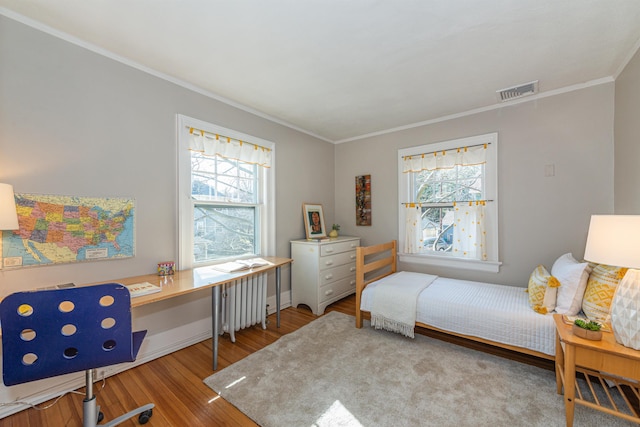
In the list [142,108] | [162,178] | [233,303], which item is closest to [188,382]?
[233,303]

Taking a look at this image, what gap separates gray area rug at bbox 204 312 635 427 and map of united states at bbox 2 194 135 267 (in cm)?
133

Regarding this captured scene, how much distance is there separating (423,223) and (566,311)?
170cm

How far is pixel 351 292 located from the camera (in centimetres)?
373

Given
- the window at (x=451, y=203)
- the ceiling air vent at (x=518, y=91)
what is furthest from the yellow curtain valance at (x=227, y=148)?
the ceiling air vent at (x=518, y=91)

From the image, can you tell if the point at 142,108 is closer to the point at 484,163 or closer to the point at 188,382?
the point at 188,382

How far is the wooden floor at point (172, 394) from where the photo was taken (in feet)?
5.02

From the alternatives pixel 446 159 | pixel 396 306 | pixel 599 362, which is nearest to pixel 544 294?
pixel 599 362

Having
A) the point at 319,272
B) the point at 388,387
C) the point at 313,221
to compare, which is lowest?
the point at 388,387

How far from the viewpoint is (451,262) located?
3170mm

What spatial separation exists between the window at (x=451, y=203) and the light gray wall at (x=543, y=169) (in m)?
0.11

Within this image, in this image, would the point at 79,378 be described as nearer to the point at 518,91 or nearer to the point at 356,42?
the point at 356,42

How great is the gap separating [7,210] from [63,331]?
80 cm

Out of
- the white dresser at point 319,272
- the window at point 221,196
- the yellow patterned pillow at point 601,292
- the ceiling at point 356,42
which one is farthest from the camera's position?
the white dresser at point 319,272

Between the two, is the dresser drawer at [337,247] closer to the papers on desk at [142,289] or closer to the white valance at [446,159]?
the white valance at [446,159]
